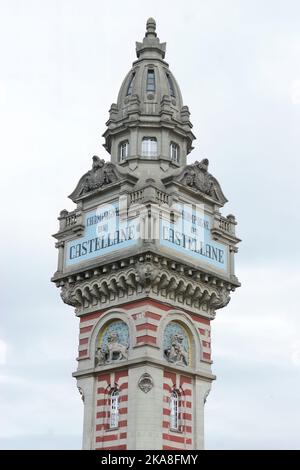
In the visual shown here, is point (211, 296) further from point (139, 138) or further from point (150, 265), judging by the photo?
point (139, 138)

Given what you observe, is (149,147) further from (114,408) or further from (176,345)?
(114,408)

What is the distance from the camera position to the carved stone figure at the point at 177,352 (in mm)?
42156

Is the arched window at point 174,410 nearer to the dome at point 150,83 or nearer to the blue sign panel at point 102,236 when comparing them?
the blue sign panel at point 102,236

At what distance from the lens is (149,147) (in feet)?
156

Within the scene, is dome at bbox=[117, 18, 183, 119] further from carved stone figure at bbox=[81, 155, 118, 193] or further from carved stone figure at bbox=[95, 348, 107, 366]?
carved stone figure at bbox=[95, 348, 107, 366]

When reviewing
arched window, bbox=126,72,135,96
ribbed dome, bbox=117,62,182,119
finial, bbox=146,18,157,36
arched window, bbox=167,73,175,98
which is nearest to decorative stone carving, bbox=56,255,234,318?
ribbed dome, bbox=117,62,182,119

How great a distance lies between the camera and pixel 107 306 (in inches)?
1715

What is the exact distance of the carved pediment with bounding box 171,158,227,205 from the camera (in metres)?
45.0

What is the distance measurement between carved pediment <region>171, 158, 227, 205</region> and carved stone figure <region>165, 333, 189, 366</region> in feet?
25.7

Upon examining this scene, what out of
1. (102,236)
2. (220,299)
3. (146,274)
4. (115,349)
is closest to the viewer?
(146,274)

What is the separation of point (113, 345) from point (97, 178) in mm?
8945

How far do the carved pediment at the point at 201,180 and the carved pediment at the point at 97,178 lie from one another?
337 centimetres

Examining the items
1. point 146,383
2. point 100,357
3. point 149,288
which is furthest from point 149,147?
point 146,383
